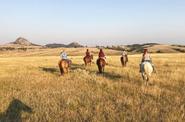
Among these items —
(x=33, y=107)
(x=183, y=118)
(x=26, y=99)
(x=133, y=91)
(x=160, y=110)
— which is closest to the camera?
(x=183, y=118)

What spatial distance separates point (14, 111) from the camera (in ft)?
35.5

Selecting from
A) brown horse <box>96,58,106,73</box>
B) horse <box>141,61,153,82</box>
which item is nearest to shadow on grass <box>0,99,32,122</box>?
horse <box>141,61,153,82</box>

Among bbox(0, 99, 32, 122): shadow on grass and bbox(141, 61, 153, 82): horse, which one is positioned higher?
bbox(141, 61, 153, 82): horse

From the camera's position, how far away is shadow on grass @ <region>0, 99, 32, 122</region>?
31.8 feet

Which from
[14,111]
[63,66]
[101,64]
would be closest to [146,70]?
[63,66]

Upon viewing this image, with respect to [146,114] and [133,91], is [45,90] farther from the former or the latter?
[146,114]

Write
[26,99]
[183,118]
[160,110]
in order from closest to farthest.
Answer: [183,118] < [160,110] < [26,99]

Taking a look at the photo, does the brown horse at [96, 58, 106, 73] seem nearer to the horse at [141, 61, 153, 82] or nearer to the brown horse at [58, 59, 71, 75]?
the brown horse at [58, 59, 71, 75]

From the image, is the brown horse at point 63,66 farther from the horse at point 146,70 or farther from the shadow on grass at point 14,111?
the shadow on grass at point 14,111

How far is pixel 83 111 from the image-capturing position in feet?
33.5

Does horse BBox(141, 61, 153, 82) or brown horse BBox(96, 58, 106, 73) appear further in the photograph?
brown horse BBox(96, 58, 106, 73)

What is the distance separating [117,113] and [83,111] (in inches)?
38.5

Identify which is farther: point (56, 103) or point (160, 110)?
point (56, 103)

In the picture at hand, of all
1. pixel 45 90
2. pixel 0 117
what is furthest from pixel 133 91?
pixel 0 117
